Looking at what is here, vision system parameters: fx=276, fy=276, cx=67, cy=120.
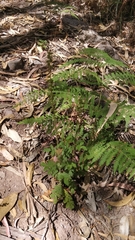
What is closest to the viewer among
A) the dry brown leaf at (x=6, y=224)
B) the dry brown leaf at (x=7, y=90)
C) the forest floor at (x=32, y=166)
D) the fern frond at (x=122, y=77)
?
the dry brown leaf at (x=6, y=224)

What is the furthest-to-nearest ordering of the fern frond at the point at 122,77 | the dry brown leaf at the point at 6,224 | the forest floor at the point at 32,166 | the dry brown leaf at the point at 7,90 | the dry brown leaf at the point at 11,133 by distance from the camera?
1. the dry brown leaf at the point at 7,90
2. the dry brown leaf at the point at 11,133
3. the fern frond at the point at 122,77
4. the forest floor at the point at 32,166
5. the dry brown leaf at the point at 6,224

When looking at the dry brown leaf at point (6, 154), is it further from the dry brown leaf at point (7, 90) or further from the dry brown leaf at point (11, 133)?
the dry brown leaf at point (7, 90)

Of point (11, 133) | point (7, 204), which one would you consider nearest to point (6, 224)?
point (7, 204)

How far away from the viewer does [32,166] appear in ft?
6.95

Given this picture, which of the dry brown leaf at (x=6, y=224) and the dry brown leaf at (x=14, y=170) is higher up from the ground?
the dry brown leaf at (x=14, y=170)

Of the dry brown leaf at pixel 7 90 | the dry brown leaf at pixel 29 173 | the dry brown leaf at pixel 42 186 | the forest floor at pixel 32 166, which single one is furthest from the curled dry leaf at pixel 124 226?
the dry brown leaf at pixel 7 90

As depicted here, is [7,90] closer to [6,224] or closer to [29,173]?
[29,173]

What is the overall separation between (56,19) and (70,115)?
6.41 ft

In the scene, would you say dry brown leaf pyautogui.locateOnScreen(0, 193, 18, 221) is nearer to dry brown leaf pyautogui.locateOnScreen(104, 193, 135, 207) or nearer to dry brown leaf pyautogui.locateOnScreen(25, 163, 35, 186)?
dry brown leaf pyautogui.locateOnScreen(25, 163, 35, 186)

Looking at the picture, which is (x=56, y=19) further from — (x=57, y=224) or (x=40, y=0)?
(x=57, y=224)

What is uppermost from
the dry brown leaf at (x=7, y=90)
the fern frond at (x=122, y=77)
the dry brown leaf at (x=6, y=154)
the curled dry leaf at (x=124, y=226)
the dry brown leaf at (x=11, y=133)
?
the fern frond at (x=122, y=77)

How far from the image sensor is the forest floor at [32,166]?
1881 millimetres

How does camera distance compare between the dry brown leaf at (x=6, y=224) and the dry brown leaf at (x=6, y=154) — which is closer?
the dry brown leaf at (x=6, y=224)

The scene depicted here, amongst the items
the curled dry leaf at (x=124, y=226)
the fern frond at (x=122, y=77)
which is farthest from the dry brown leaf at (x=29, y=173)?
the fern frond at (x=122, y=77)
